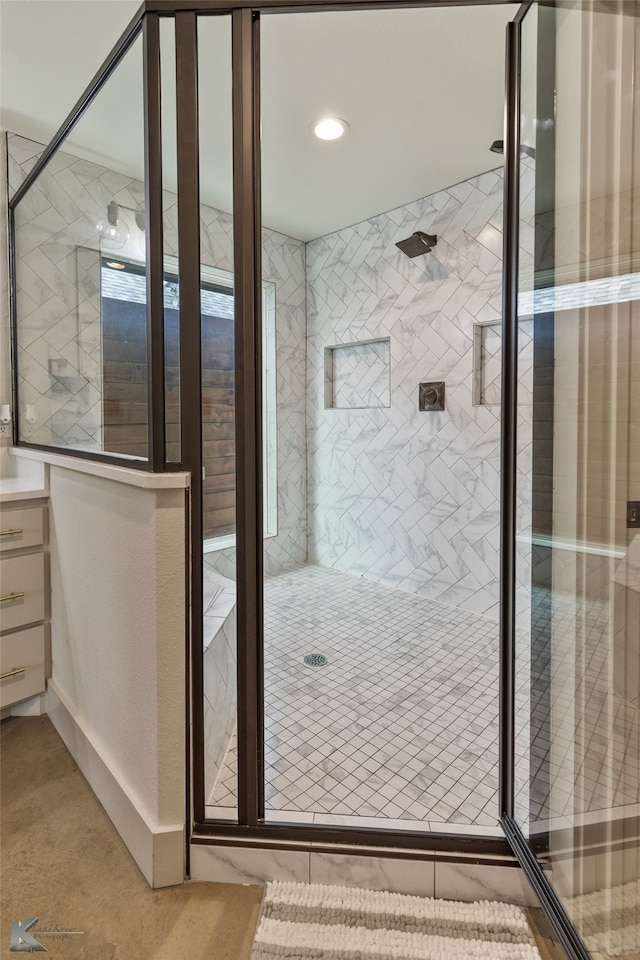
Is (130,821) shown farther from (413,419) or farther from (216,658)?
(413,419)

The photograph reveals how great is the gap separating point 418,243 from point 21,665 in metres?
2.98

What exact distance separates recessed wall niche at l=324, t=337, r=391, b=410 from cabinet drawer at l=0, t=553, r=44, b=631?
2.37 metres

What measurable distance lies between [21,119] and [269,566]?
2.93m

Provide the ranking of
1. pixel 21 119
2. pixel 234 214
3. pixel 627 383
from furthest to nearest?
1. pixel 21 119
2. pixel 234 214
3. pixel 627 383

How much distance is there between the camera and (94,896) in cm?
128

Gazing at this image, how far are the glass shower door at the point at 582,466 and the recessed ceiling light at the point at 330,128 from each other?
130 centimetres

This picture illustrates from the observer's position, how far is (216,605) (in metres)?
1.33

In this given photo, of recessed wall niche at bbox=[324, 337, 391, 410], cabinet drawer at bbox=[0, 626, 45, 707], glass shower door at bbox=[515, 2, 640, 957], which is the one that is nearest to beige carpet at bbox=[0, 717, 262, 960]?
cabinet drawer at bbox=[0, 626, 45, 707]

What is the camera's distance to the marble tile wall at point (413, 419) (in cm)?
294

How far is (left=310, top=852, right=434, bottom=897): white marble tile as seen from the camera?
1269 mm

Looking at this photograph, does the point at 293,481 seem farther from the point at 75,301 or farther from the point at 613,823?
the point at 613,823

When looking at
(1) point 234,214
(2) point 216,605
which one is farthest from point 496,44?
(2) point 216,605

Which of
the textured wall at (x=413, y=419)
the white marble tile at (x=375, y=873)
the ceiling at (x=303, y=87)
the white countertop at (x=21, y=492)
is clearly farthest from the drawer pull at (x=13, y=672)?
the textured wall at (x=413, y=419)

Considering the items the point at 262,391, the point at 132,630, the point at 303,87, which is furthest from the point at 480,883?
the point at 303,87
